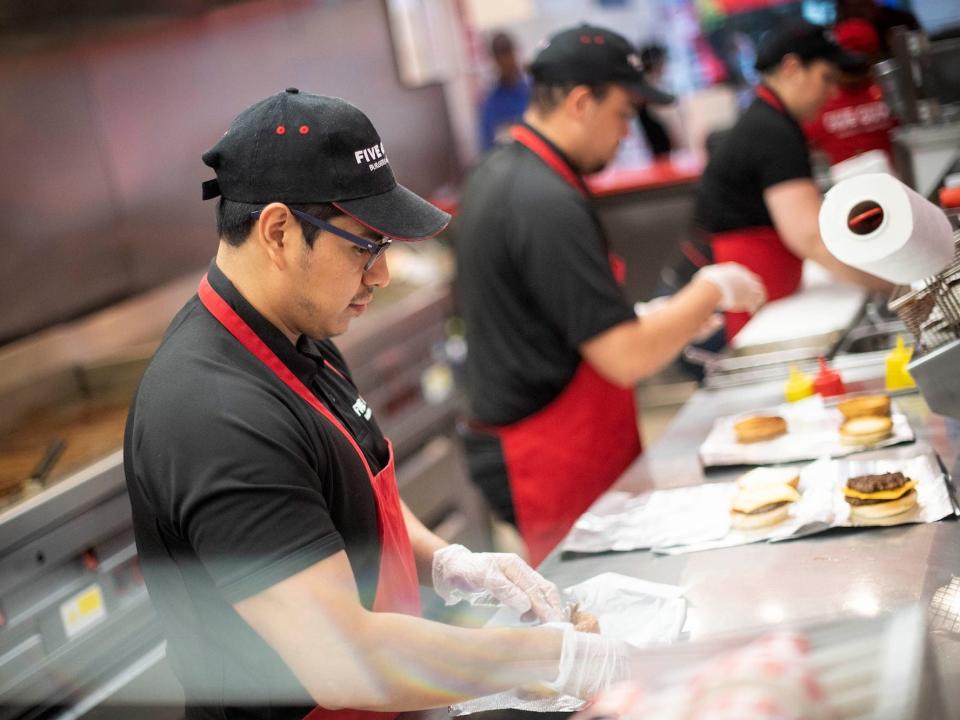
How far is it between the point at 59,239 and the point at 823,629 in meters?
3.18

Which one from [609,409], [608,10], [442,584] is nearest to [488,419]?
[609,409]

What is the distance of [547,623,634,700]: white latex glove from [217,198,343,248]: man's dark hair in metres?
0.66

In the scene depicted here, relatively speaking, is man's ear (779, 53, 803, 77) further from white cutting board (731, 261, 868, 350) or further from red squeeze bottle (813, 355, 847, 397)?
red squeeze bottle (813, 355, 847, 397)

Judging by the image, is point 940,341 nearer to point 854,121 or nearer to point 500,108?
point 854,121

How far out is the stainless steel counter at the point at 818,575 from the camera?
63.6 inches

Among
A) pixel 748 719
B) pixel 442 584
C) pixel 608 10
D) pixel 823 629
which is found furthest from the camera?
pixel 608 10

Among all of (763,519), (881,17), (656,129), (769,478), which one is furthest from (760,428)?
(656,129)

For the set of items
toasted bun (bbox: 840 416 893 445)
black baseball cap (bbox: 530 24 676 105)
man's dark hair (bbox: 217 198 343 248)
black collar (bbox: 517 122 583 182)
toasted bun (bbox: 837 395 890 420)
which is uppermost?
black baseball cap (bbox: 530 24 676 105)

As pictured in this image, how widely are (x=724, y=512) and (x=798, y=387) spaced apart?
0.70 metres

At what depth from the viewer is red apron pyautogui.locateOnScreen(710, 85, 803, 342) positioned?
3908 mm

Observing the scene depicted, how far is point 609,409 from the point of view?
2.85 metres

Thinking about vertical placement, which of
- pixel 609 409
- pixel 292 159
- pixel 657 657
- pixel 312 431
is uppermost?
pixel 292 159

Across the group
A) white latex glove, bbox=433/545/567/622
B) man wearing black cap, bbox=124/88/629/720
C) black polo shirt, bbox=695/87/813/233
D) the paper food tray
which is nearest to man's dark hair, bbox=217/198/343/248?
man wearing black cap, bbox=124/88/629/720

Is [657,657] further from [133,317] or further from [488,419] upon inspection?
[133,317]
